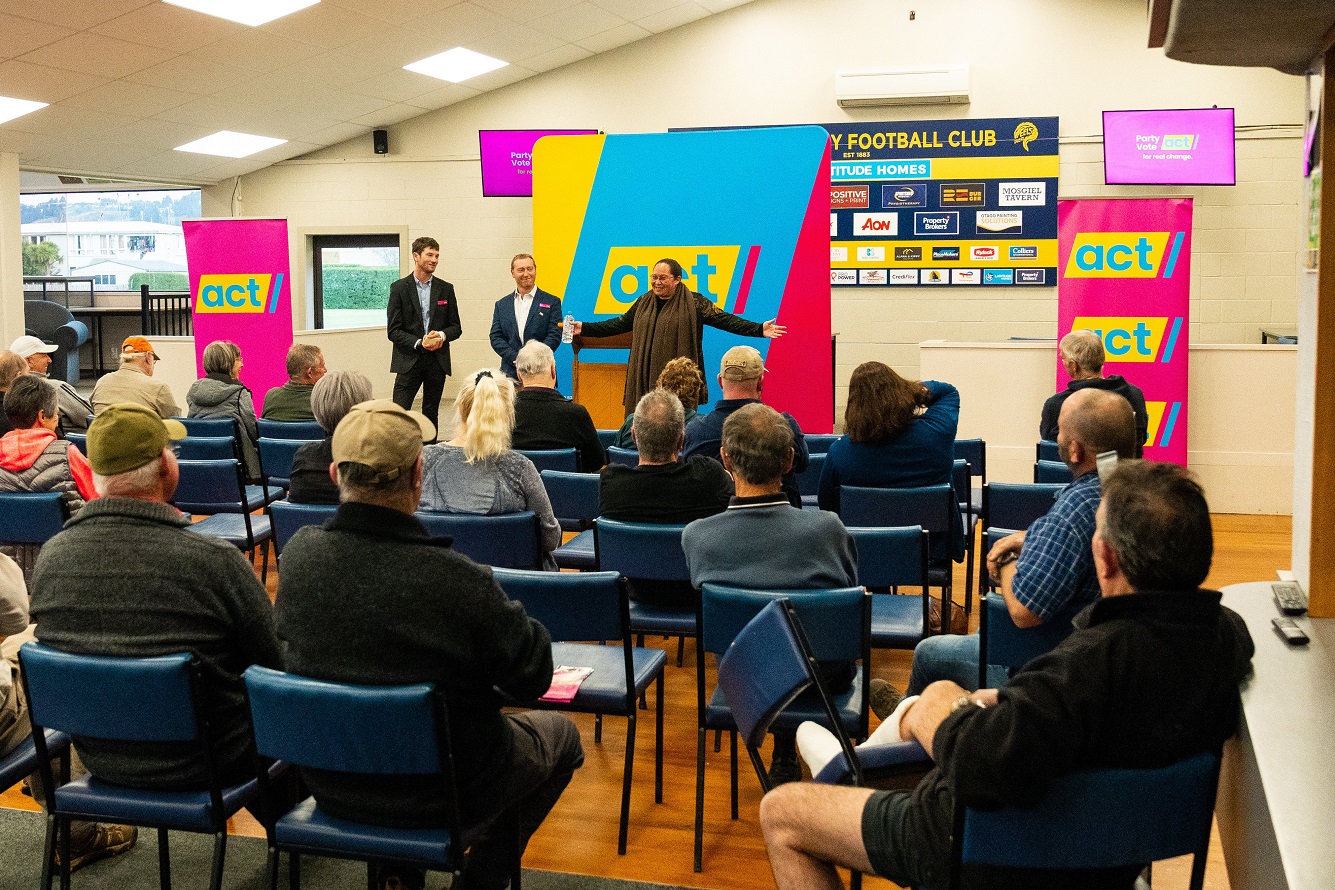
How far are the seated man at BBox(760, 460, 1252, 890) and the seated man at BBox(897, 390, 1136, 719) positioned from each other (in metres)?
0.57

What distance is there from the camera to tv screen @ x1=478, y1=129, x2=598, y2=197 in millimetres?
10547

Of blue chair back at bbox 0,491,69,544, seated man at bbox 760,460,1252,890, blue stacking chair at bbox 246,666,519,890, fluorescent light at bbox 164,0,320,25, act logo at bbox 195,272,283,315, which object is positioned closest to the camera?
seated man at bbox 760,460,1252,890

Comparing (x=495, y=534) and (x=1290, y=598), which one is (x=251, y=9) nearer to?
(x=495, y=534)

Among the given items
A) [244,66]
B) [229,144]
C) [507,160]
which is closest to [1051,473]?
[507,160]

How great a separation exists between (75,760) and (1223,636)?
2.65 m

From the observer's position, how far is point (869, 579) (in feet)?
11.4

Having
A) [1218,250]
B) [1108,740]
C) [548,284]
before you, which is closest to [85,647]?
[1108,740]

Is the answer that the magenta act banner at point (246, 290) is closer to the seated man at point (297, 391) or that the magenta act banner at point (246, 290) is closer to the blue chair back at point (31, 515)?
the seated man at point (297, 391)

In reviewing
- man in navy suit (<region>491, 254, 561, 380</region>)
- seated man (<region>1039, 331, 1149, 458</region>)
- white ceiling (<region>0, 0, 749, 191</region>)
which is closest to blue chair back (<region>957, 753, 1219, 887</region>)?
seated man (<region>1039, 331, 1149, 458</region>)

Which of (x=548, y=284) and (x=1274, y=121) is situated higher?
(x=1274, y=121)

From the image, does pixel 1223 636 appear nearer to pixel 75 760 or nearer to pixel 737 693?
pixel 737 693

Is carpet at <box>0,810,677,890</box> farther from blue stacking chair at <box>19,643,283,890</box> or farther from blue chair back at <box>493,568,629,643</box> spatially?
blue chair back at <box>493,568,629,643</box>

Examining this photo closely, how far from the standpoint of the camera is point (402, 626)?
200 cm

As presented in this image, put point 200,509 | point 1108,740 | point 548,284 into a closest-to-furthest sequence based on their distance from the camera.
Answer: point 1108,740 < point 200,509 < point 548,284
